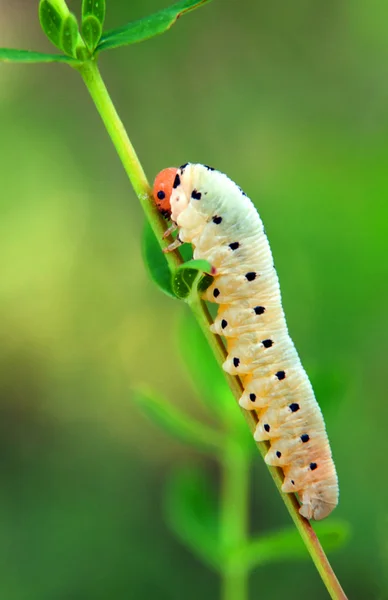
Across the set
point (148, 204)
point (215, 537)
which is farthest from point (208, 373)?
point (148, 204)

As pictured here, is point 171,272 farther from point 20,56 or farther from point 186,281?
point 20,56

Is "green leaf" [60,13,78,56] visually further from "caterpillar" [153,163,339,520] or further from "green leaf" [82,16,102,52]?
"caterpillar" [153,163,339,520]

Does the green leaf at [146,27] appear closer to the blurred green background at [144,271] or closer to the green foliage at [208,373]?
the green foliage at [208,373]

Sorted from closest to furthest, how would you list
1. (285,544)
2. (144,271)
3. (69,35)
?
1. (69,35)
2. (285,544)
3. (144,271)

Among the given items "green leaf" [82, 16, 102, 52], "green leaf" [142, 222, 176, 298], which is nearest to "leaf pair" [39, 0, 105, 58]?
"green leaf" [82, 16, 102, 52]

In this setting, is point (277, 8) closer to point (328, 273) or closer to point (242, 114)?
point (242, 114)

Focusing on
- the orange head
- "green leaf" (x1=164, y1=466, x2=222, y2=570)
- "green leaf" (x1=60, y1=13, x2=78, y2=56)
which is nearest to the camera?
"green leaf" (x1=60, y1=13, x2=78, y2=56)
